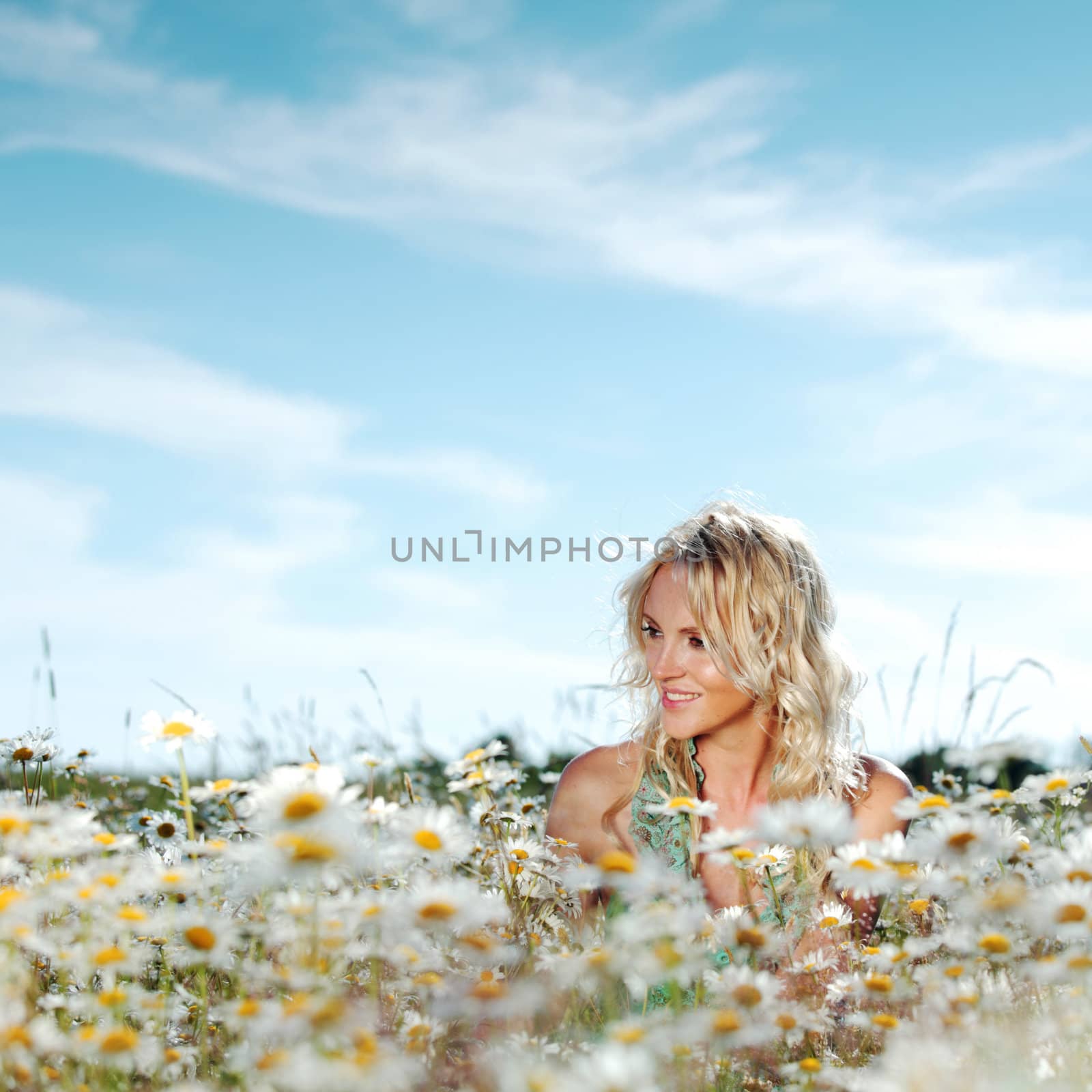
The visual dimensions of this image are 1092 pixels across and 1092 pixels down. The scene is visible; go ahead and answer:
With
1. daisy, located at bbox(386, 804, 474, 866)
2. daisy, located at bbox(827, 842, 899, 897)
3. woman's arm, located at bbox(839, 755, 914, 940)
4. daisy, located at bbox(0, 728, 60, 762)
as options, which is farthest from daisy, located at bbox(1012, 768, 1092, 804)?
daisy, located at bbox(0, 728, 60, 762)

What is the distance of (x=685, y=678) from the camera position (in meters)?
4.12

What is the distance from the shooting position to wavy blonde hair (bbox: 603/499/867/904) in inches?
164

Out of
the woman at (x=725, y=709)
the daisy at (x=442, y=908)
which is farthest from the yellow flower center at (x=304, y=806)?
the woman at (x=725, y=709)

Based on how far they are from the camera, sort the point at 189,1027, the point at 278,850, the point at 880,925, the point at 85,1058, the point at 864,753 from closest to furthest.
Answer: the point at 278,850 → the point at 85,1058 → the point at 189,1027 → the point at 880,925 → the point at 864,753

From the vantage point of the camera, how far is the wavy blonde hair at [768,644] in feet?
13.7

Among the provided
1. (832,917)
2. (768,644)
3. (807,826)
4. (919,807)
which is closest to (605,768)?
(768,644)

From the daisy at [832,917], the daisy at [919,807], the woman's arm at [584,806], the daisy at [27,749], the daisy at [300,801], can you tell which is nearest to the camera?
the daisy at [300,801]

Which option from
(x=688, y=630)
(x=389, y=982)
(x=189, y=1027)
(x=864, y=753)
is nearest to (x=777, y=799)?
(x=864, y=753)

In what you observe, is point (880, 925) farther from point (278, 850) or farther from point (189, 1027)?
point (278, 850)

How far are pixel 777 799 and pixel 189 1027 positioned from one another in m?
2.35

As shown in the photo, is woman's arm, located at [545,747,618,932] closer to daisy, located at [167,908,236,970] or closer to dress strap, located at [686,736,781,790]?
dress strap, located at [686,736,781,790]

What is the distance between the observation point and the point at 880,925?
11.1 feet

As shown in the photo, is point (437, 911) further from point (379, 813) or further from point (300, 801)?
point (379, 813)

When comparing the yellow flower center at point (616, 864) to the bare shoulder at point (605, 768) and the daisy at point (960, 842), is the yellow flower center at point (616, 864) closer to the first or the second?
the daisy at point (960, 842)
